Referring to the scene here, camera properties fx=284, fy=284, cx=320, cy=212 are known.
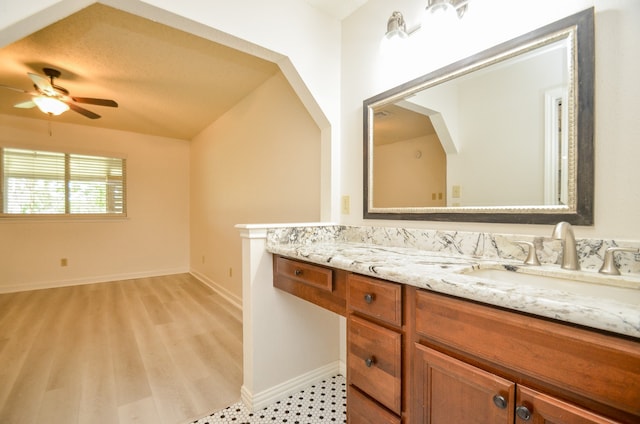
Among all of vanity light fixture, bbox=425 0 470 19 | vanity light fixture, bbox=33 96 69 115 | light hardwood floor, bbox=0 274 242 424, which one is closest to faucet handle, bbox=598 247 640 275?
vanity light fixture, bbox=425 0 470 19

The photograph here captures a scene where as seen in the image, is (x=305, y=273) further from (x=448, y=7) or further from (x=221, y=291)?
(x=221, y=291)

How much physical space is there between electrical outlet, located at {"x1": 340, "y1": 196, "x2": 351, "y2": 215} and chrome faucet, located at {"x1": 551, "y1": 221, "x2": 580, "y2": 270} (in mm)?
1178

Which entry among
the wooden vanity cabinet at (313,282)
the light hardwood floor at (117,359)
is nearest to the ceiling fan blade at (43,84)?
the light hardwood floor at (117,359)

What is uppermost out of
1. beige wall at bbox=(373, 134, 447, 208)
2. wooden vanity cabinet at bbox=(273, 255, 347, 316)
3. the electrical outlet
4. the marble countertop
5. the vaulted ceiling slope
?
the vaulted ceiling slope

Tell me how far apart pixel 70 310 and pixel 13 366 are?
1325 millimetres

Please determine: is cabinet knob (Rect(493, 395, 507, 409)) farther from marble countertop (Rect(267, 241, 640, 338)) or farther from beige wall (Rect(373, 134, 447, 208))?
beige wall (Rect(373, 134, 447, 208))

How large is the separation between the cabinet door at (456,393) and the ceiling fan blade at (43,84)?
3399mm

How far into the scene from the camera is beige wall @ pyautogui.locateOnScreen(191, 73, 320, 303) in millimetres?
2346

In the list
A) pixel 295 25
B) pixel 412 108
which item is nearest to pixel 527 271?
pixel 412 108

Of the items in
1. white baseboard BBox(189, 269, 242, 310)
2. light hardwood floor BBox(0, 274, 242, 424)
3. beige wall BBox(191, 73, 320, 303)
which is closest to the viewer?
light hardwood floor BBox(0, 274, 242, 424)

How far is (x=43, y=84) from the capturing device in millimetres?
2445

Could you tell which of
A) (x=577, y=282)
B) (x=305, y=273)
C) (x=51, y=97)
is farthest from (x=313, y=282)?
(x=51, y=97)

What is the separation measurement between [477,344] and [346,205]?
132 cm

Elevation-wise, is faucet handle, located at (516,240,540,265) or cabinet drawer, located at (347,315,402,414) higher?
faucet handle, located at (516,240,540,265)
